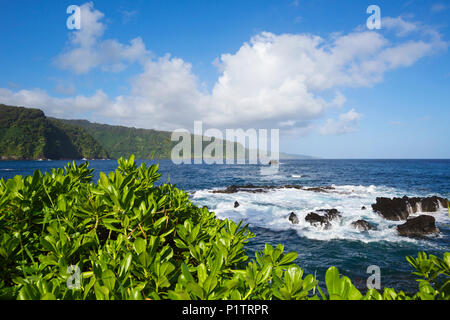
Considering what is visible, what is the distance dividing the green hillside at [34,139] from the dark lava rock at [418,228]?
157023 mm

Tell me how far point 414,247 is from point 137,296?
15527 mm

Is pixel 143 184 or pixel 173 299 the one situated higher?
pixel 143 184

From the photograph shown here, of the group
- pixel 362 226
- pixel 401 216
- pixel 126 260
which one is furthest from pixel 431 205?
pixel 126 260

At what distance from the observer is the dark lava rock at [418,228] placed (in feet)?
43.2

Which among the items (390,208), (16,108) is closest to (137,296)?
(390,208)

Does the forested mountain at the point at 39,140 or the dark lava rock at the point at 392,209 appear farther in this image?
the forested mountain at the point at 39,140

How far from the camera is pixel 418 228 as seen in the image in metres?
13.3

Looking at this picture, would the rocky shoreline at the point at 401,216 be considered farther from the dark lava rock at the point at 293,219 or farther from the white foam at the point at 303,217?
the white foam at the point at 303,217

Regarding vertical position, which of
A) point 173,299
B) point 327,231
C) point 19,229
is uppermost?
point 19,229

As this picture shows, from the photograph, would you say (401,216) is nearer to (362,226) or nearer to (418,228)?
(418,228)

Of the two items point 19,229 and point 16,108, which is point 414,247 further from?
point 16,108

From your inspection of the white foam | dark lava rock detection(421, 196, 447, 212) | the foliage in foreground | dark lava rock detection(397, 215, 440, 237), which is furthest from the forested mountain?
the foliage in foreground

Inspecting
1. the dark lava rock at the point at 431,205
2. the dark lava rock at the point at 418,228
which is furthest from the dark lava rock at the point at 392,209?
the dark lava rock at the point at 418,228

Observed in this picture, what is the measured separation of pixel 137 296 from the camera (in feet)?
2.99
